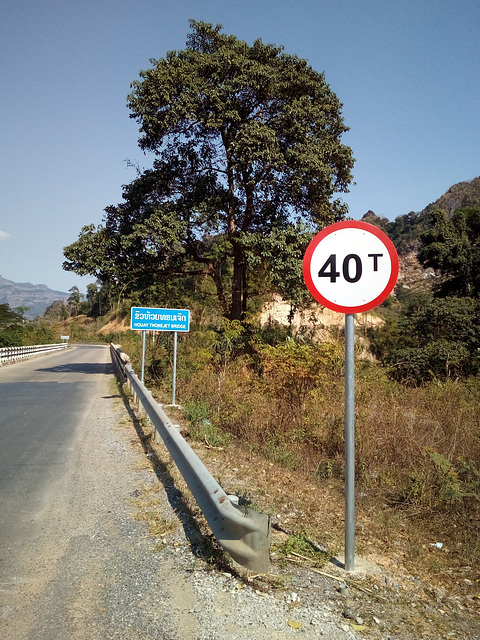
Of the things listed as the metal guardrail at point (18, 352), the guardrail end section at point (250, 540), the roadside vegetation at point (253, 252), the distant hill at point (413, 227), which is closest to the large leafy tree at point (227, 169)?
the roadside vegetation at point (253, 252)

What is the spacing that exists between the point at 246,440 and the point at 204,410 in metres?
1.84

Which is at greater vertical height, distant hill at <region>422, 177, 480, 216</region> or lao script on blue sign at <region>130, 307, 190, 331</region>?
distant hill at <region>422, 177, 480, 216</region>

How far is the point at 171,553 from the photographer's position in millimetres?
3838

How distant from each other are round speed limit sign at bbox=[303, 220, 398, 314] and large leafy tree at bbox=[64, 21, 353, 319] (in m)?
13.4

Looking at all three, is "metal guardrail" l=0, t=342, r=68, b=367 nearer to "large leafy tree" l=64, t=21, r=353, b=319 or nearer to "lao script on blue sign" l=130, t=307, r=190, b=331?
"large leafy tree" l=64, t=21, r=353, b=319

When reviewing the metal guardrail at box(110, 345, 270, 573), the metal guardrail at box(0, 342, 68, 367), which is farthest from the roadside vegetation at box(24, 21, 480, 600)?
the metal guardrail at box(0, 342, 68, 367)

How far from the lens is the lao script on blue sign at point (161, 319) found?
11117 millimetres

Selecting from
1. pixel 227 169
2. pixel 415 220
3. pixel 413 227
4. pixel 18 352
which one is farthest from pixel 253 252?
pixel 415 220

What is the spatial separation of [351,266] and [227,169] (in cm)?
1693

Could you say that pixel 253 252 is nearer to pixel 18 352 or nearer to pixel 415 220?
pixel 18 352

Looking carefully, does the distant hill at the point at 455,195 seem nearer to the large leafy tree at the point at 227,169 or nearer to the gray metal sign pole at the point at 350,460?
the large leafy tree at the point at 227,169

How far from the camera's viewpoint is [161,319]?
11.3 metres

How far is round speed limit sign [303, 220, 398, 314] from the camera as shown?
373 cm

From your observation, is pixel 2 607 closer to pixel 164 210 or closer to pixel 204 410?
pixel 204 410
